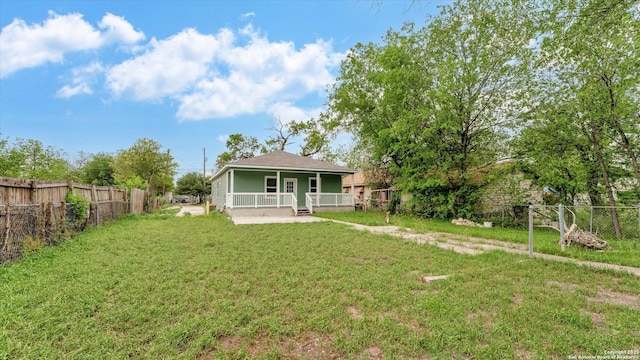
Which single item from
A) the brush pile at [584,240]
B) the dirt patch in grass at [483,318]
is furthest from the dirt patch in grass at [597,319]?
the brush pile at [584,240]

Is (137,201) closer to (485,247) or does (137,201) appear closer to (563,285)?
(485,247)

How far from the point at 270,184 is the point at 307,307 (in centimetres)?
1296

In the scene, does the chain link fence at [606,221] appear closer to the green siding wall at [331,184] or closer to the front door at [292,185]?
the green siding wall at [331,184]

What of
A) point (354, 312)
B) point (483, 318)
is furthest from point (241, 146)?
point (483, 318)

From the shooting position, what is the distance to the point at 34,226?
5066mm

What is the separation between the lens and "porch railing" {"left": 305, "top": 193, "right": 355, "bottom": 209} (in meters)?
15.4

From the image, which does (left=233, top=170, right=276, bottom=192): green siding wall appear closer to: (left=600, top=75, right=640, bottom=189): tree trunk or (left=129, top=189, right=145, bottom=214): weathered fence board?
(left=129, top=189, right=145, bottom=214): weathered fence board

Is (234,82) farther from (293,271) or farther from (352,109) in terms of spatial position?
(293,271)

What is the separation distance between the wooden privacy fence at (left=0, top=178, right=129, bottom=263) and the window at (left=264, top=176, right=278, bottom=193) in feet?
26.8

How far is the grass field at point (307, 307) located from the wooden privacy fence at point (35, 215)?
0.41 meters

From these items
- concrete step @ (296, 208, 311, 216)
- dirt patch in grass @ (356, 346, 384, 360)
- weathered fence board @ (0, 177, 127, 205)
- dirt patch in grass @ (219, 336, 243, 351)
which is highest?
weathered fence board @ (0, 177, 127, 205)

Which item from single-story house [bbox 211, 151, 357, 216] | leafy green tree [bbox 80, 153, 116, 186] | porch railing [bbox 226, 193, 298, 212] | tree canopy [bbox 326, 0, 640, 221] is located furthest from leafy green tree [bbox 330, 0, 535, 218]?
leafy green tree [bbox 80, 153, 116, 186]

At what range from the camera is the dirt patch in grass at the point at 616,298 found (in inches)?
124

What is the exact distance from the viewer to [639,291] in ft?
11.5
